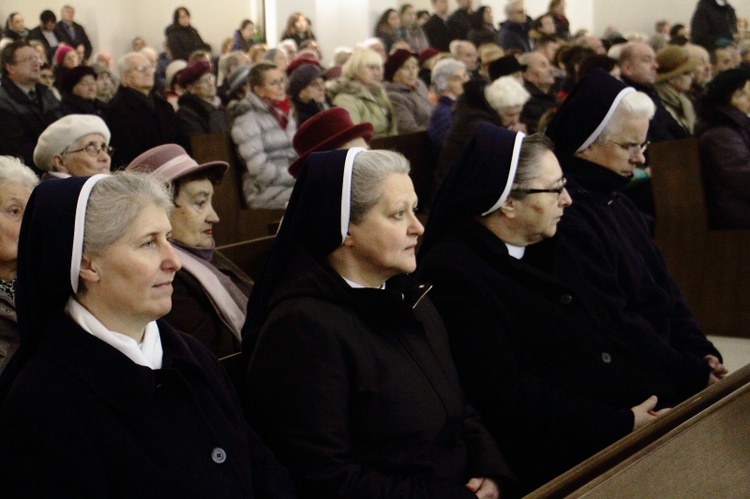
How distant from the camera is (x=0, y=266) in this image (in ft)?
8.64

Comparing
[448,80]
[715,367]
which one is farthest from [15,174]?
[448,80]

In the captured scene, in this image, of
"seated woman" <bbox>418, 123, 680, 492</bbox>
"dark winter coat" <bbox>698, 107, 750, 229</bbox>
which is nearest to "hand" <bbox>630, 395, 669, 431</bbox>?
"seated woman" <bbox>418, 123, 680, 492</bbox>

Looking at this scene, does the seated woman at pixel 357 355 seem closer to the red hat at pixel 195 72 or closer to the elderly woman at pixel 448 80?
the elderly woman at pixel 448 80

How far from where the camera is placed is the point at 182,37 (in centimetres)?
1587

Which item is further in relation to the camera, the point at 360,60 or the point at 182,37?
the point at 182,37

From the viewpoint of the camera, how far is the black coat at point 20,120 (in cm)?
638

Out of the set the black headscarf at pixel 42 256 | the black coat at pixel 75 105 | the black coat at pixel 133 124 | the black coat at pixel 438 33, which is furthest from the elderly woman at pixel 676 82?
the black coat at pixel 438 33

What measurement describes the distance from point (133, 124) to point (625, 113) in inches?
187

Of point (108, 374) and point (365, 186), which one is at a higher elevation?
point (365, 186)

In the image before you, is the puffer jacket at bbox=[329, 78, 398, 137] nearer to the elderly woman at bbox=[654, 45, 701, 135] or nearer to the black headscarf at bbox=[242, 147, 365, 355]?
the elderly woman at bbox=[654, 45, 701, 135]

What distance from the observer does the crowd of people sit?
5.86 ft

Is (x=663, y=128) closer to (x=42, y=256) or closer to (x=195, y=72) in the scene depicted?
(x=195, y=72)

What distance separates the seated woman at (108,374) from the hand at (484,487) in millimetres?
566

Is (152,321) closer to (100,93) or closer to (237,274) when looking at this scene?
(237,274)
